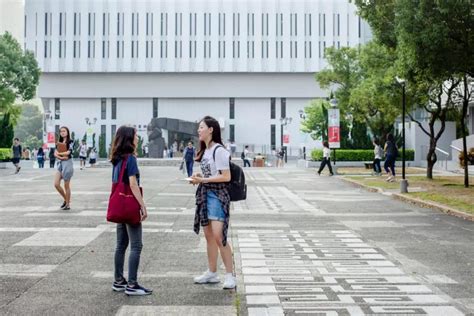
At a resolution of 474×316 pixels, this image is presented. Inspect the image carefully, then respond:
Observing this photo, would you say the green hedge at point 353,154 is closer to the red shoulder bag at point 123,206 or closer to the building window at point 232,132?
the building window at point 232,132

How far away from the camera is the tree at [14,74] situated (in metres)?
50.2

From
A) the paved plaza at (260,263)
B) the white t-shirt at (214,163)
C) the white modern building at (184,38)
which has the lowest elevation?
the paved plaza at (260,263)

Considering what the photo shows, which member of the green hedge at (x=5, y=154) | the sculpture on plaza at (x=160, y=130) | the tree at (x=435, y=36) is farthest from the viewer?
the sculpture on plaza at (x=160, y=130)

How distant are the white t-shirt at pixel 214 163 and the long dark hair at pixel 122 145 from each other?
2.44 ft

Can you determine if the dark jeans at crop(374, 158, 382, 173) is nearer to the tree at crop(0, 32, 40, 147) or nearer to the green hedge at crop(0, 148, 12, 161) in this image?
the green hedge at crop(0, 148, 12, 161)

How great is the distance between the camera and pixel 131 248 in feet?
19.5

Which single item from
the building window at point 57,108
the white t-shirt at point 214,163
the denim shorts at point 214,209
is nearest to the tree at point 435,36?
the white t-shirt at point 214,163

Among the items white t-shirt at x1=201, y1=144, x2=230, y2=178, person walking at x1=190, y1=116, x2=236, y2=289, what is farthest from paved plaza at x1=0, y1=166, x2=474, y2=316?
white t-shirt at x1=201, y1=144, x2=230, y2=178

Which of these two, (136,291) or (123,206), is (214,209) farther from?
(136,291)

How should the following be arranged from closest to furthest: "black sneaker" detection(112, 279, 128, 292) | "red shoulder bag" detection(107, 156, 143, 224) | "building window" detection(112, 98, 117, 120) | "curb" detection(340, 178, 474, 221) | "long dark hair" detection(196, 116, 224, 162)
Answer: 1. "red shoulder bag" detection(107, 156, 143, 224)
2. "black sneaker" detection(112, 279, 128, 292)
3. "long dark hair" detection(196, 116, 224, 162)
4. "curb" detection(340, 178, 474, 221)
5. "building window" detection(112, 98, 117, 120)

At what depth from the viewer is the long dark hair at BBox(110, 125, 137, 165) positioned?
588 cm

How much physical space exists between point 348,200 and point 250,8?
6191 centimetres

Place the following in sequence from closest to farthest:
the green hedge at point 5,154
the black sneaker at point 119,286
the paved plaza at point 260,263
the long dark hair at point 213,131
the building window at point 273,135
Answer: the paved plaza at point 260,263 → the black sneaker at point 119,286 → the long dark hair at point 213,131 → the green hedge at point 5,154 → the building window at point 273,135

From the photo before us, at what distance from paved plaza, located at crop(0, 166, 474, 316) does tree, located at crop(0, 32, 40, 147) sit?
39.5 meters
